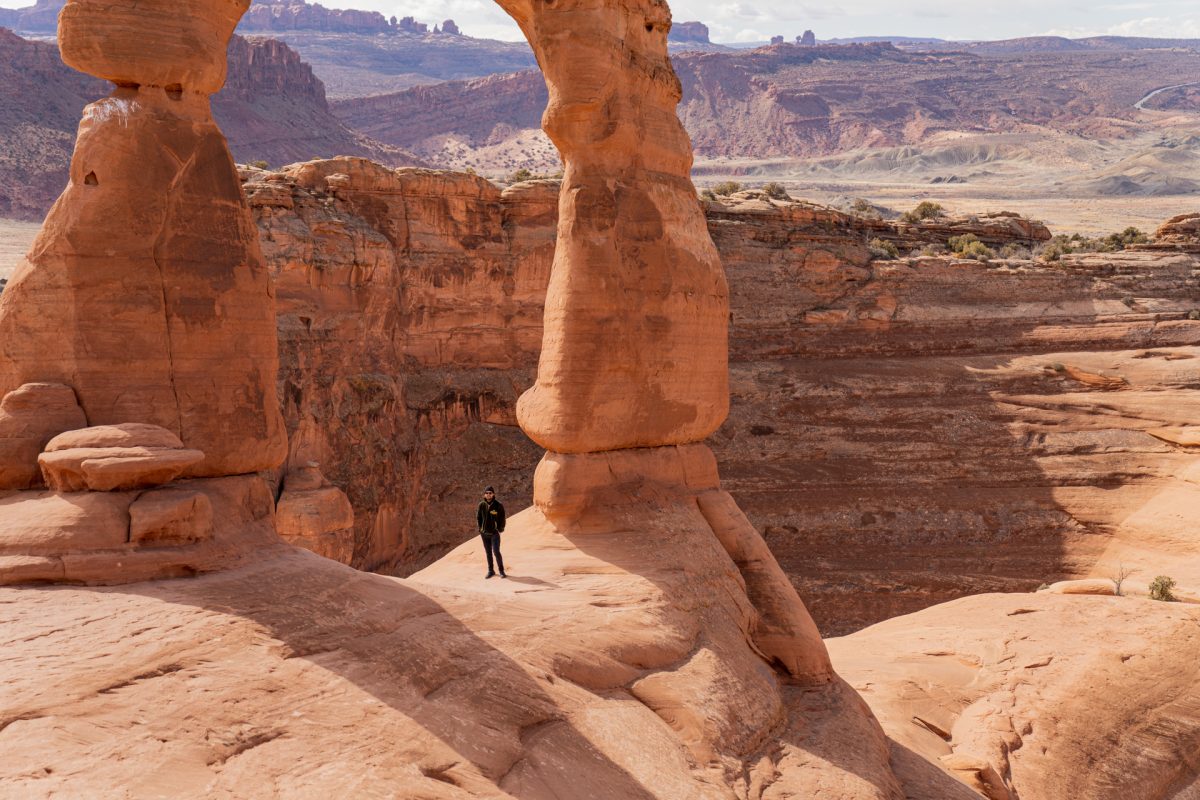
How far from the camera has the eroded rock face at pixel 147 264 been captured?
7.99 m

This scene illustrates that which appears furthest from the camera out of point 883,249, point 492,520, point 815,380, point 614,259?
point 883,249

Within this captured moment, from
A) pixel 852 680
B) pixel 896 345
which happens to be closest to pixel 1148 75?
pixel 896 345

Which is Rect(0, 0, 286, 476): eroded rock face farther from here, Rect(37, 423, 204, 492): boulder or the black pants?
the black pants

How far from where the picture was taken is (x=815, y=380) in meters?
32.0


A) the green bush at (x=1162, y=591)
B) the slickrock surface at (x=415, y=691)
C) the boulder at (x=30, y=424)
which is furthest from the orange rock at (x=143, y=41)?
the green bush at (x=1162, y=591)

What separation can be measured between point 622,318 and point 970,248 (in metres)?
28.3

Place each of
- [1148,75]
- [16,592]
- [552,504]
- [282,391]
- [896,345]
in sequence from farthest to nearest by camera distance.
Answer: [1148,75]
[896,345]
[282,391]
[552,504]
[16,592]

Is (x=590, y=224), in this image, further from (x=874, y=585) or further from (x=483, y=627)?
(x=874, y=585)

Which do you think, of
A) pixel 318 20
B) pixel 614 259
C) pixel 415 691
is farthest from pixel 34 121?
pixel 318 20

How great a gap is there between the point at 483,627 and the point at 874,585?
19.8 m

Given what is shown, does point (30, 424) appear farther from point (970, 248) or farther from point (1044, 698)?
point (970, 248)

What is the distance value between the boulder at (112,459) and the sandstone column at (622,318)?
4.13 meters

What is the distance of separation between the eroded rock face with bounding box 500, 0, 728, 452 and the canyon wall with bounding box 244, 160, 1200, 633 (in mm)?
16033

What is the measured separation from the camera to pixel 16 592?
675 cm
